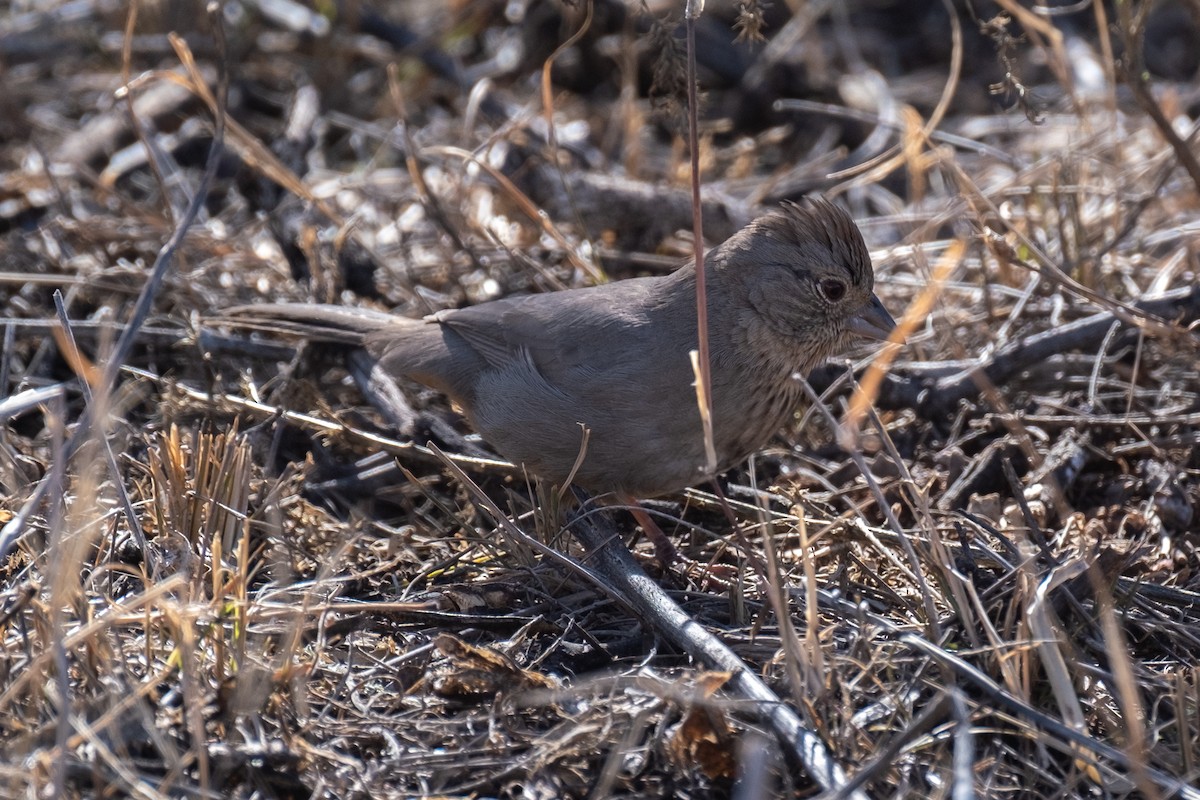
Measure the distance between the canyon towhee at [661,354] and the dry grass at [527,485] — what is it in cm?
26

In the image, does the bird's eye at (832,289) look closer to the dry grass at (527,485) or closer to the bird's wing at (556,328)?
the dry grass at (527,485)

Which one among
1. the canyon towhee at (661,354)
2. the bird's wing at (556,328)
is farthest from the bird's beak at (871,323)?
the bird's wing at (556,328)

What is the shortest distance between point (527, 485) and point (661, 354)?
666 mm

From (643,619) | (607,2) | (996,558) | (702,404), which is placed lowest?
(643,619)

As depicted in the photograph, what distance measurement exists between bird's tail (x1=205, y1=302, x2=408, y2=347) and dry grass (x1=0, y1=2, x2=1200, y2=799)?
0.22 m

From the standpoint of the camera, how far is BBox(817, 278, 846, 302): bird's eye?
4113 millimetres

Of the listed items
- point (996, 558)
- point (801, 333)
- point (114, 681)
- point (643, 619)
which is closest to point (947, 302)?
point (801, 333)

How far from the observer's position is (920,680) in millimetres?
2979

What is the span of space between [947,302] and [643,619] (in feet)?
8.18

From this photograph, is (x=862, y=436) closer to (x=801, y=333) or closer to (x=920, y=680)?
(x=801, y=333)

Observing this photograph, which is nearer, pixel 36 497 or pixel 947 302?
pixel 36 497

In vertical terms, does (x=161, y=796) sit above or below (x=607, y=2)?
below

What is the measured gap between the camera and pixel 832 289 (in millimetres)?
4129

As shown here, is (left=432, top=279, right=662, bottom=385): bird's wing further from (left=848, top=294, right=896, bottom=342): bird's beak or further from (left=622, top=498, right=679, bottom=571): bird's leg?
(left=848, top=294, right=896, bottom=342): bird's beak
